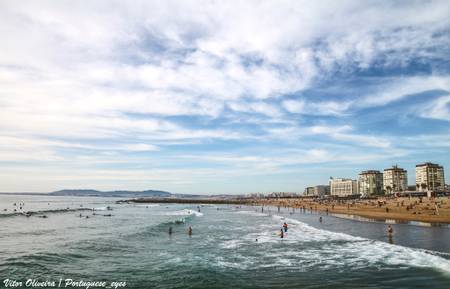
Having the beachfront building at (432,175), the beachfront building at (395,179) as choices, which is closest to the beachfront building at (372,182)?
the beachfront building at (395,179)

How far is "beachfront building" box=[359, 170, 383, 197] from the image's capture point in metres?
185

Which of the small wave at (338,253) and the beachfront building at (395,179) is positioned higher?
the beachfront building at (395,179)

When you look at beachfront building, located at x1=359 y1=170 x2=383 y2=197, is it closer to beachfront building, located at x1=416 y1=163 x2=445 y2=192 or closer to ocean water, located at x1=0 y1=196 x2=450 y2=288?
beachfront building, located at x1=416 y1=163 x2=445 y2=192

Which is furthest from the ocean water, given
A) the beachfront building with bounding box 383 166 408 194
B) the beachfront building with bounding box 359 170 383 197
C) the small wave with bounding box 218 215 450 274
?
the beachfront building with bounding box 359 170 383 197

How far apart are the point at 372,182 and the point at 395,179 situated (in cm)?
1138

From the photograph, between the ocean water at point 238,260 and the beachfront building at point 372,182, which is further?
the beachfront building at point 372,182

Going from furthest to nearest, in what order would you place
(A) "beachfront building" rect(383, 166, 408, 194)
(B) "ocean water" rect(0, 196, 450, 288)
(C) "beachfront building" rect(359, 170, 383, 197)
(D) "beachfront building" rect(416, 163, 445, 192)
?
(C) "beachfront building" rect(359, 170, 383, 197) < (A) "beachfront building" rect(383, 166, 408, 194) < (D) "beachfront building" rect(416, 163, 445, 192) < (B) "ocean water" rect(0, 196, 450, 288)

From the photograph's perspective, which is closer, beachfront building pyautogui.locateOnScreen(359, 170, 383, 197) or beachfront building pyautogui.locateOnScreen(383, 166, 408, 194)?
beachfront building pyautogui.locateOnScreen(383, 166, 408, 194)

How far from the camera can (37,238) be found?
42.7 meters

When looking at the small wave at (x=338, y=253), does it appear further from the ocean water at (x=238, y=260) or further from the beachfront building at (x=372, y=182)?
the beachfront building at (x=372, y=182)

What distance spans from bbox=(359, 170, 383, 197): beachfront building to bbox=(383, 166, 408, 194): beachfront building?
348cm

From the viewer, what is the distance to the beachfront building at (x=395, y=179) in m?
177

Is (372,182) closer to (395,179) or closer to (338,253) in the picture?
(395,179)

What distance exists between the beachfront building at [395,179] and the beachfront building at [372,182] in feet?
11.4
